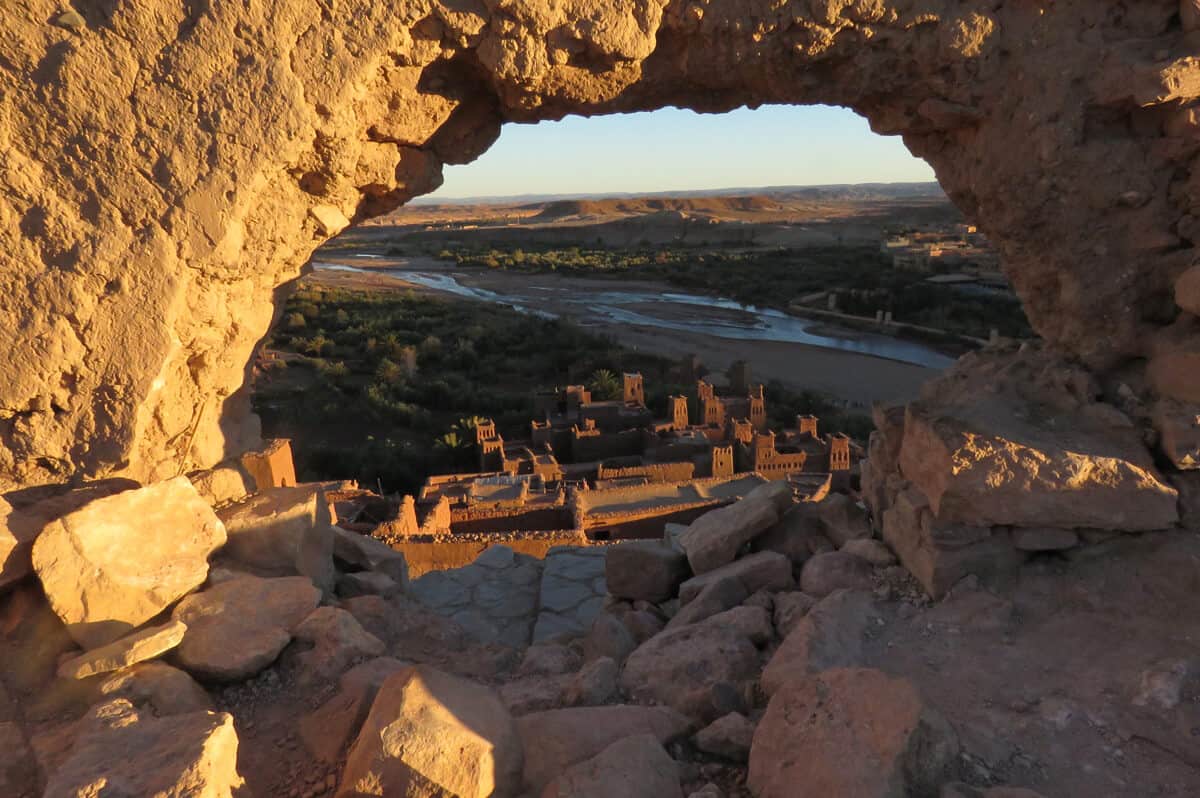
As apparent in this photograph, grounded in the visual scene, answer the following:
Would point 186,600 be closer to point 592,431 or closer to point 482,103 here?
point 482,103

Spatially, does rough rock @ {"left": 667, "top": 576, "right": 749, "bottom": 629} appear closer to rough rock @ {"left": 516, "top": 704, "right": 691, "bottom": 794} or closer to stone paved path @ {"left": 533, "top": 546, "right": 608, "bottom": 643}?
rough rock @ {"left": 516, "top": 704, "right": 691, "bottom": 794}

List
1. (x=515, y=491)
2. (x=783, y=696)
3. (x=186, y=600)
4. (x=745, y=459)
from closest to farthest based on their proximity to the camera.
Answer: (x=783, y=696), (x=186, y=600), (x=515, y=491), (x=745, y=459)

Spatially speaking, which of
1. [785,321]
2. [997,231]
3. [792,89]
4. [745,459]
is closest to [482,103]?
[792,89]

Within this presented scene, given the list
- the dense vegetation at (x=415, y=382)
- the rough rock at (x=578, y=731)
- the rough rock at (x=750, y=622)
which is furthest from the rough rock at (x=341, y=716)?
the dense vegetation at (x=415, y=382)

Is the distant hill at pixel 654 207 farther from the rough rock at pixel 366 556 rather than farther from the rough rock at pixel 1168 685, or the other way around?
the rough rock at pixel 1168 685

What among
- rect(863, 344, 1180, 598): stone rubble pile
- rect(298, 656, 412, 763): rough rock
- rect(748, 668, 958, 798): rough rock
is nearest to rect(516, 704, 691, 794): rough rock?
rect(748, 668, 958, 798): rough rock

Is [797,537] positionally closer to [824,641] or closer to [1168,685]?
[824,641]
